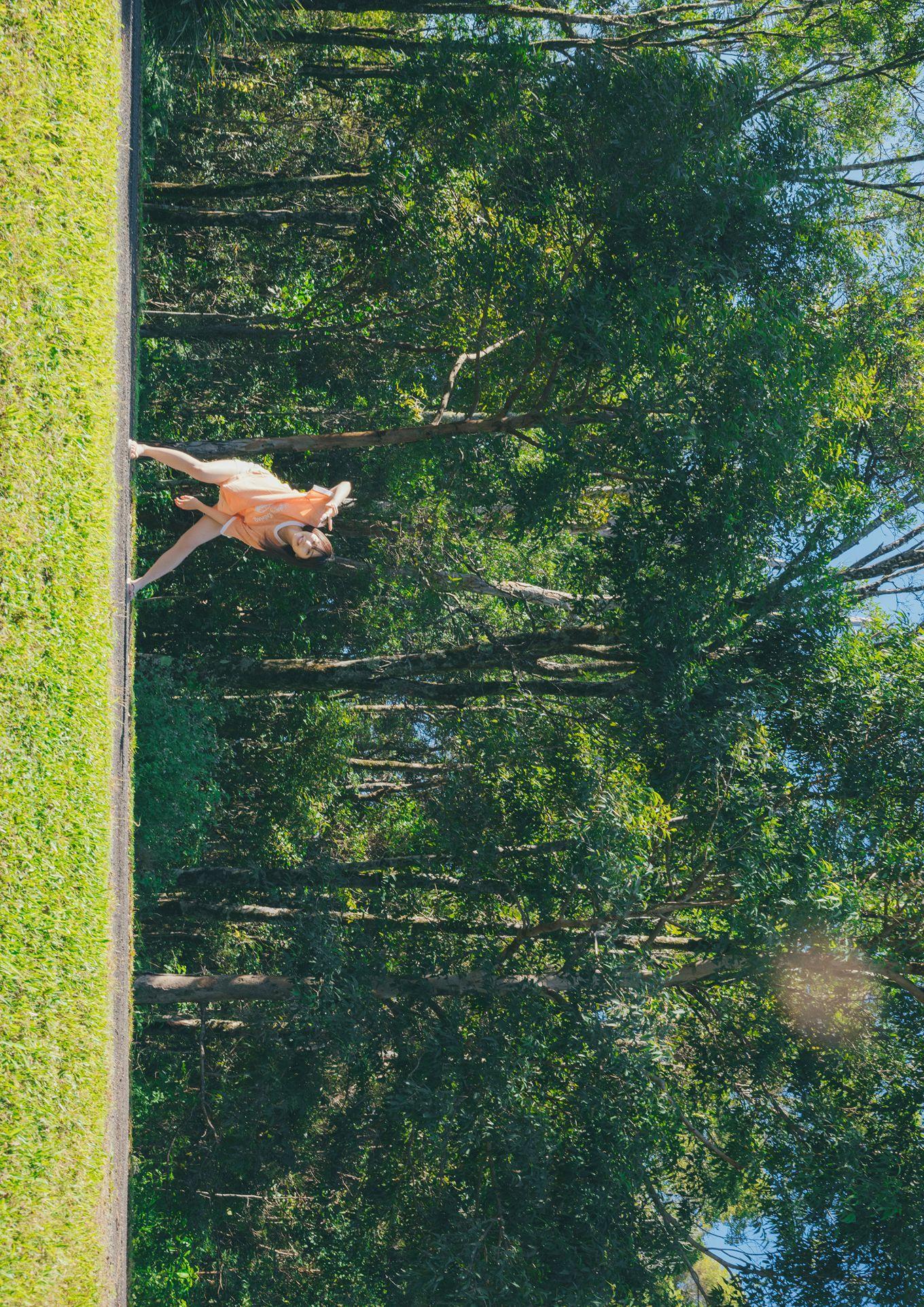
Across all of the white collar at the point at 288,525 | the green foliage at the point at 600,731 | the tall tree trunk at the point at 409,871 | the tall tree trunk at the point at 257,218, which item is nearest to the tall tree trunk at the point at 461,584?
the green foliage at the point at 600,731

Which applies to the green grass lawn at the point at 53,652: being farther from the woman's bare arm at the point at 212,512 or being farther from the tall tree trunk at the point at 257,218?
the tall tree trunk at the point at 257,218

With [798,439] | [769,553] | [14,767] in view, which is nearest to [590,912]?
[769,553]

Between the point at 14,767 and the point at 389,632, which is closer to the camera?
the point at 14,767

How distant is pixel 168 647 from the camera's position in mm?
15219

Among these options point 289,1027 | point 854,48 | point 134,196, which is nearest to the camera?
point 134,196

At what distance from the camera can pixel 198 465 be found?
8.35m

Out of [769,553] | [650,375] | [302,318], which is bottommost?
[769,553]

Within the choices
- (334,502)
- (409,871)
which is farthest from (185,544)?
(409,871)

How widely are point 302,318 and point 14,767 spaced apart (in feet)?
39.6

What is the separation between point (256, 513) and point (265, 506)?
0.31ft

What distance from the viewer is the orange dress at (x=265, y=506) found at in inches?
327

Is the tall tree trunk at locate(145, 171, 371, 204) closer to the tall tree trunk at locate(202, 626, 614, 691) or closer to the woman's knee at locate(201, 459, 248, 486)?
the tall tree trunk at locate(202, 626, 614, 691)

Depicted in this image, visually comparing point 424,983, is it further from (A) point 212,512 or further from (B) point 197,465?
(B) point 197,465

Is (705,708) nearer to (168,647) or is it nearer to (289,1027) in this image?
(289,1027)
